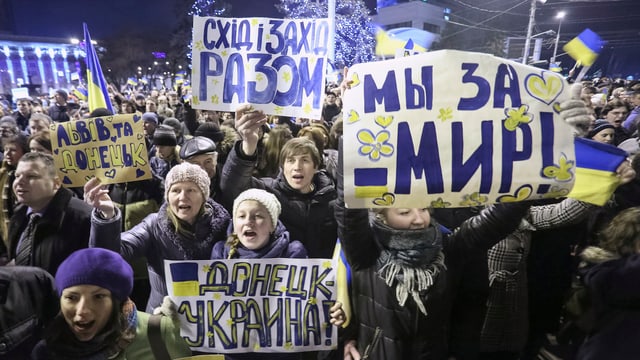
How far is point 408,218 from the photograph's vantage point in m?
2.08

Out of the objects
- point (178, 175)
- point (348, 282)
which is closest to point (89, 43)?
point (178, 175)

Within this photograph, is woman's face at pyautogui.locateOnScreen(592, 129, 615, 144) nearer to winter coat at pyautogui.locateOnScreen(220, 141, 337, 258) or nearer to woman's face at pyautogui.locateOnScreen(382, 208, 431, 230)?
winter coat at pyautogui.locateOnScreen(220, 141, 337, 258)

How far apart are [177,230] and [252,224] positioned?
560 mm

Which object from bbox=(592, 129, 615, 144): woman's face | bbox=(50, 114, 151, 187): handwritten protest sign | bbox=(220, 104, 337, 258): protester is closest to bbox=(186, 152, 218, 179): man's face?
bbox=(50, 114, 151, 187): handwritten protest sign

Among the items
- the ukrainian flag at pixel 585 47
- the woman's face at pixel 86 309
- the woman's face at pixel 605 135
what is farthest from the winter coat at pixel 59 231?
the ukrainian flag at pixel 585 47

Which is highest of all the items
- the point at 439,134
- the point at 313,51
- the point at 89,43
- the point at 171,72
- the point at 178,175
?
the point at 171,72

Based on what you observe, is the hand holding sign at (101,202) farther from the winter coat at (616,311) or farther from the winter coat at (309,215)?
the winter coat at (616,311)

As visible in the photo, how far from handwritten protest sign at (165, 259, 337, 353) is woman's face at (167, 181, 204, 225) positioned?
Answer: 43cm

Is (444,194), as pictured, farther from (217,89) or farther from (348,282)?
(217,89)

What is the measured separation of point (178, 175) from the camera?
263 cm

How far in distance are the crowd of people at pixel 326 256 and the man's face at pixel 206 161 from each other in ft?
0.04

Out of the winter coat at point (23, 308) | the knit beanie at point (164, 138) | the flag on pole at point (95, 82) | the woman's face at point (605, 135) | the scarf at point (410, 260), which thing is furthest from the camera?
the flag on pole at point (95, 82)

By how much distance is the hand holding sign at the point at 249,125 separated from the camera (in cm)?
281

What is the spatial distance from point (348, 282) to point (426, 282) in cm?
48
